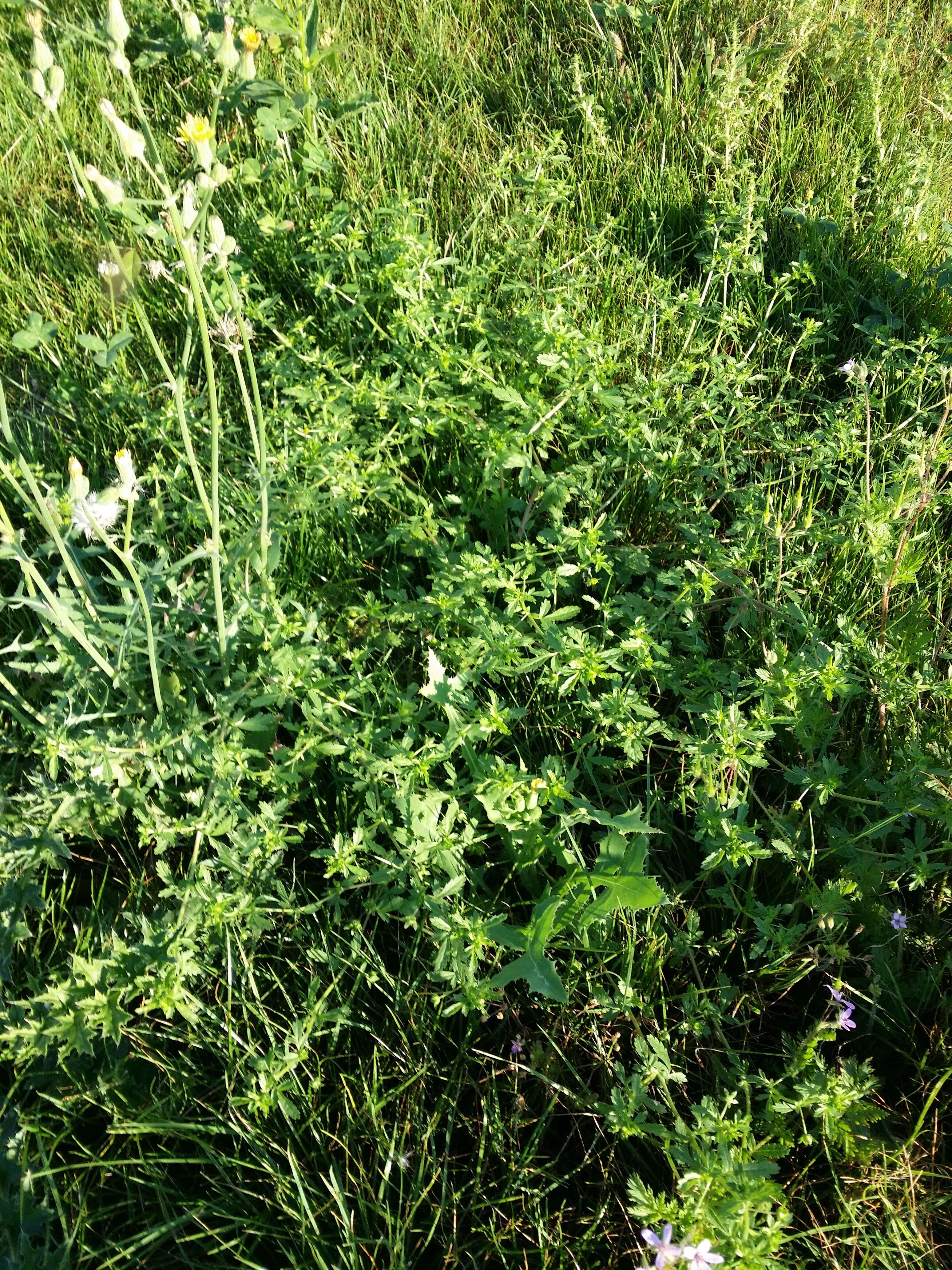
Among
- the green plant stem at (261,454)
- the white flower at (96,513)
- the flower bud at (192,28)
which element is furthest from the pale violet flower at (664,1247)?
the flower bud at (192,28)

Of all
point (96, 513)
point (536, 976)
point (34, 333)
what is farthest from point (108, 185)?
point (536, 976)

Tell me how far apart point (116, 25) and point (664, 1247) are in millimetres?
1848

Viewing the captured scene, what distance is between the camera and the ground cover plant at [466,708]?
4.59ft

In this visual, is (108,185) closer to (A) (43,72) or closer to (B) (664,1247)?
(A) (43,72)

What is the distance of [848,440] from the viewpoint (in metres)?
2.08

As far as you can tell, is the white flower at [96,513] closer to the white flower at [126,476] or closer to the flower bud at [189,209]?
the white flower at [126,476]

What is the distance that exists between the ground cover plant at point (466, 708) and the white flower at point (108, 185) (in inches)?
2.6

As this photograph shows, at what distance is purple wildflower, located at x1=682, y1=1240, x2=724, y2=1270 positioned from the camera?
1123mm

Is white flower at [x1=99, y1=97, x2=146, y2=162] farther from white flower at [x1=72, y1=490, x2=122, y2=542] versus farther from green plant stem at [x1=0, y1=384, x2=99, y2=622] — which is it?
white flower at [x1=72, y1=490, x2=122, y2=542]

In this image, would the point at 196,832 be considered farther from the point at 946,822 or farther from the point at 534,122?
the point at 534,122

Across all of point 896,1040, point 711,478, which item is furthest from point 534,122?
point 896,1040

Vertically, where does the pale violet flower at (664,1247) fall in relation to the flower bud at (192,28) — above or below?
below

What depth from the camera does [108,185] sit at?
51.6 inches

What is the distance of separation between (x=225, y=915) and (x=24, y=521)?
117cm
